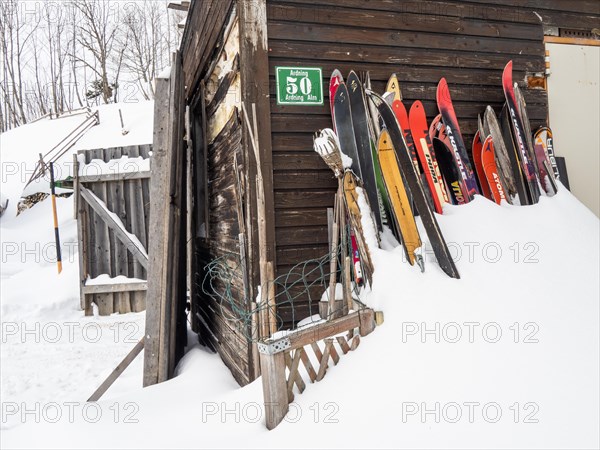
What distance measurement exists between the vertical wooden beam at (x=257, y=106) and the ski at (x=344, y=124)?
51cm

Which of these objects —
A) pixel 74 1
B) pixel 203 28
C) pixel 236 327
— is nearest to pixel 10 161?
pixel 74 1

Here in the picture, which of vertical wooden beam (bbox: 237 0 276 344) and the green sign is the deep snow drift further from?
the green sign

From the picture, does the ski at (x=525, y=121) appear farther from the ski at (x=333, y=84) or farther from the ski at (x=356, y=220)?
the ski at (x=356, y=220)

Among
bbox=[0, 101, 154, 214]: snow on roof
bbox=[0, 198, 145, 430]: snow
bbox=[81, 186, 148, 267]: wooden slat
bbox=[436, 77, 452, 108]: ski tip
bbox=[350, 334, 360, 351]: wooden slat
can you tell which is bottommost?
bbox=[0, 198, 145, 430]: snow

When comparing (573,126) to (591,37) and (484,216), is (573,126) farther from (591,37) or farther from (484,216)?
(484,216)

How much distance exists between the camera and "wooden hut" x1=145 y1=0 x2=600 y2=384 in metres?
3.32

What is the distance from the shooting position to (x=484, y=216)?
3436mm

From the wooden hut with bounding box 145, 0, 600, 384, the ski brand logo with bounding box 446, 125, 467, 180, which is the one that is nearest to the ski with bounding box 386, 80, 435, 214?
the wooden hut with bounding box 145, 0, 600, 384

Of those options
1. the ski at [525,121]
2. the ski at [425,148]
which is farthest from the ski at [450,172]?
the ski at [525,121]

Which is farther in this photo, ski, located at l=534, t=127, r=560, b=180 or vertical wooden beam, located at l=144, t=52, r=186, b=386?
vertical wooden beam, located at l=144, t=52, r=186, b=386

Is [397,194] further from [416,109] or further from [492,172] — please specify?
[492,172]

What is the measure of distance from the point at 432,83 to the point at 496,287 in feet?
6.10

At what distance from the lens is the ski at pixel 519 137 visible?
12.3ft

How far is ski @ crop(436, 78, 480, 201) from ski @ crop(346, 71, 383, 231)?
0.87 meters
